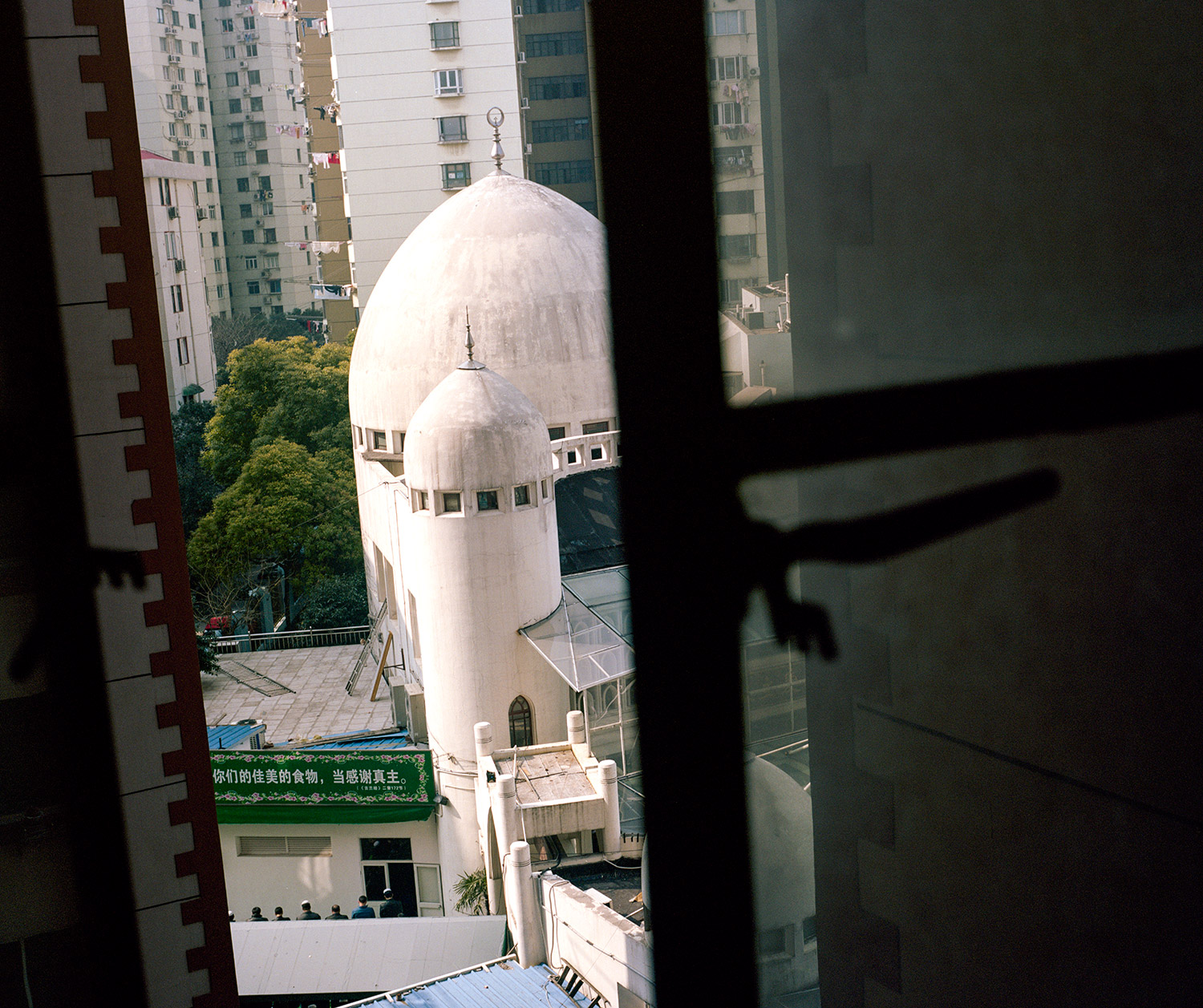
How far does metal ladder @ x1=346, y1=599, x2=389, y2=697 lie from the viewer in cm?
2028

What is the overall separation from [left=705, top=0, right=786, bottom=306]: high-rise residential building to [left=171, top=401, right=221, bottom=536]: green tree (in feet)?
79.4

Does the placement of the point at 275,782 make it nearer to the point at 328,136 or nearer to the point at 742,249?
the point at 742,249

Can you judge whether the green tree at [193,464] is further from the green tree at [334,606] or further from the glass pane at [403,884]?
the glass pane at [403,884]

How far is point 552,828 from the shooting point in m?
13.1

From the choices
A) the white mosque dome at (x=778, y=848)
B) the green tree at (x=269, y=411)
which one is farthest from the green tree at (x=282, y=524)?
the white mosque dome at (x=778, y=848)

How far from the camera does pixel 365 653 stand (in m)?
21.0

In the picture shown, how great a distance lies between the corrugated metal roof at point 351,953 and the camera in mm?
11156

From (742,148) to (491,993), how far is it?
8716mm

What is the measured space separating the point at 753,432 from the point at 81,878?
111 inches

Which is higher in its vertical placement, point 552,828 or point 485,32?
point 485,32

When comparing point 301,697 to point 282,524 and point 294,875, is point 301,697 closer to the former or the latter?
point 294,875

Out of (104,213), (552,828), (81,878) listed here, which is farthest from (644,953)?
(104,213)

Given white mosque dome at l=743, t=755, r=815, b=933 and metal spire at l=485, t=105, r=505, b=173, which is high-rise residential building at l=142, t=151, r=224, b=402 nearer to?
metal spire at l=485, t=105, r=505, b=173

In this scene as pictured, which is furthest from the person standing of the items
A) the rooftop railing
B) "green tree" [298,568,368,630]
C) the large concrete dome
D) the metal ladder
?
"green tree" [298,568,368,630]
